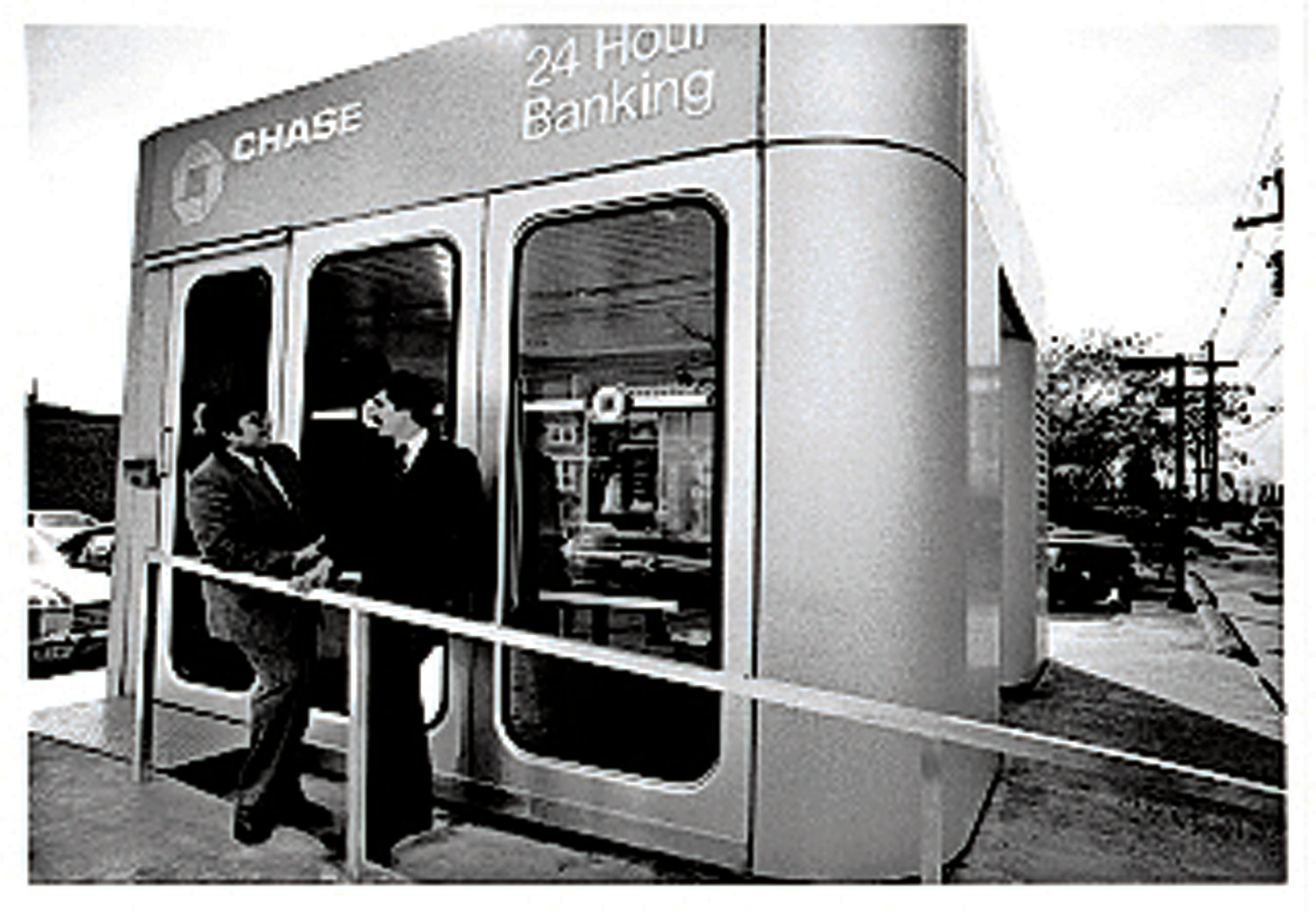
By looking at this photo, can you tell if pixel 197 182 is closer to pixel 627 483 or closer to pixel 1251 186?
pixel 627 483

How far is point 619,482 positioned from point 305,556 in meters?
1.39

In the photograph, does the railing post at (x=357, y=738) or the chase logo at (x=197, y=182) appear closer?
the railing post at (x=357, y=738)

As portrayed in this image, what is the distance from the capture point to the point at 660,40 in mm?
2369

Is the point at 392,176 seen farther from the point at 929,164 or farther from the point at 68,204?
the point at 929,164

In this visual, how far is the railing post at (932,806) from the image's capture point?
1657mm

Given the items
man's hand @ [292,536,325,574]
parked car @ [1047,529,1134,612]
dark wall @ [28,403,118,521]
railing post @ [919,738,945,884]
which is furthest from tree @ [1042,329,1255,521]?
dark wall @ [28,403,118,521]

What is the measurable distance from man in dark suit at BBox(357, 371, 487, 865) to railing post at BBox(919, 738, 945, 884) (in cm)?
130

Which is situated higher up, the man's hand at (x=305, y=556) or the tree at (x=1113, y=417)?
the tree at (x=1113, y=417)

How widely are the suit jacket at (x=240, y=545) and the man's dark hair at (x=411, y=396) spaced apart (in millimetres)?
446

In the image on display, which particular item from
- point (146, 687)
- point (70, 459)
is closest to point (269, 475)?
point (70, 459)

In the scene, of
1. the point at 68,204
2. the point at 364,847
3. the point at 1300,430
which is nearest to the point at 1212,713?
the point at 1300,430

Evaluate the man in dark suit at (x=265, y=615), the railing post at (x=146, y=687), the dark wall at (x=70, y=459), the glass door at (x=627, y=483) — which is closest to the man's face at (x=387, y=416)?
the glass door at (x=627, y=483)

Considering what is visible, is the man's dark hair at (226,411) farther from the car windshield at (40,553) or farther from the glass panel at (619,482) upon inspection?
the glass panel at (619,482)

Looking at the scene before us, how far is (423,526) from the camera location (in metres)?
2.46
